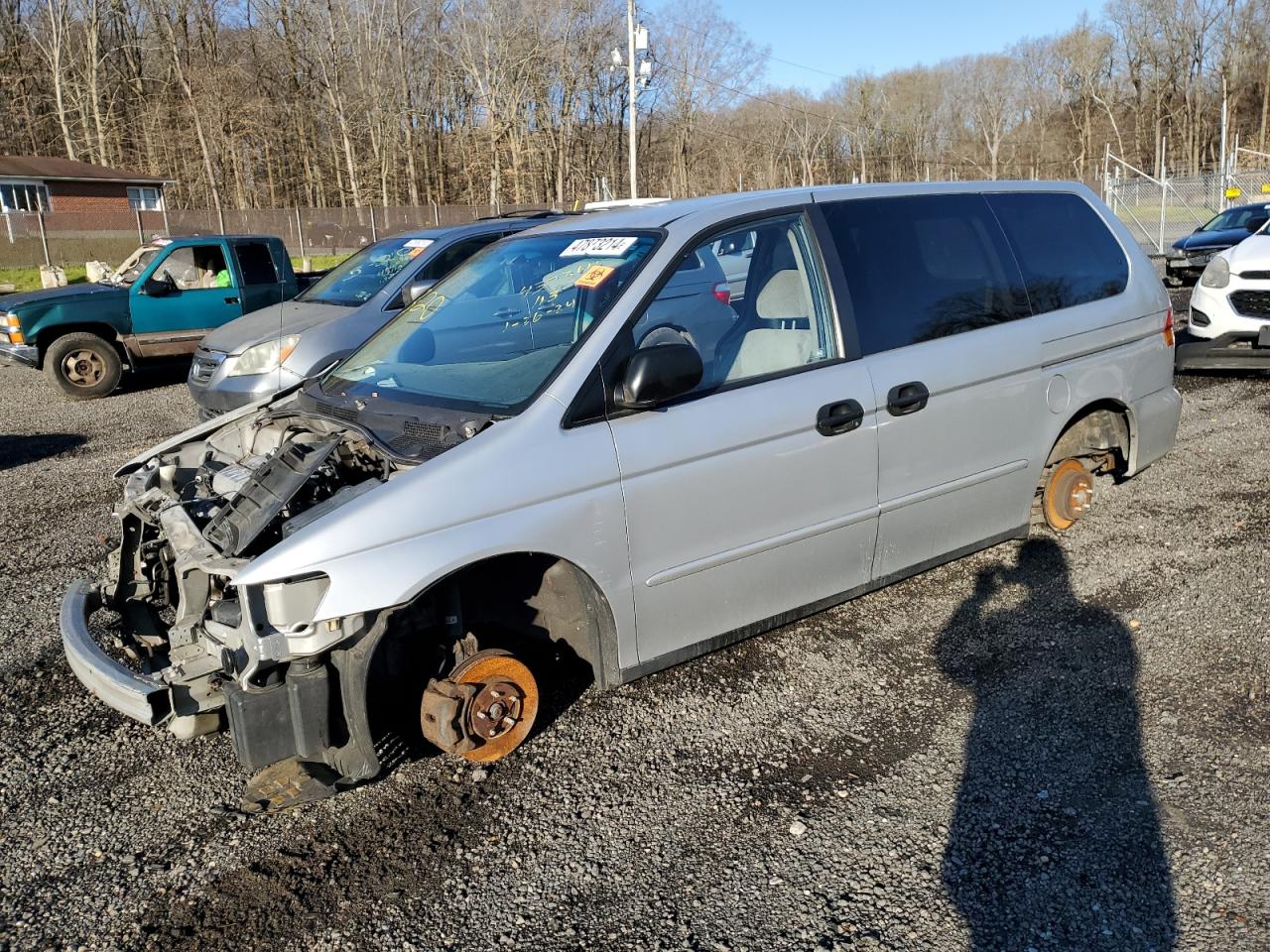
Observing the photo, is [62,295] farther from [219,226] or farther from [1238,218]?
[219,226]

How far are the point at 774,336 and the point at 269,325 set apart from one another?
22.2ft

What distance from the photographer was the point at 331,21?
56.2 metres

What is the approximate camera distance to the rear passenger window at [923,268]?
4.25 meters

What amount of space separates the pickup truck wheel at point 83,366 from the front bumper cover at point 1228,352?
11270 millimetres

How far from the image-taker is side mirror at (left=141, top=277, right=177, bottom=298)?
1212cm

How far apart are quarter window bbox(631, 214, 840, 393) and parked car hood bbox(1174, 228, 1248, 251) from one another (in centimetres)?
1733

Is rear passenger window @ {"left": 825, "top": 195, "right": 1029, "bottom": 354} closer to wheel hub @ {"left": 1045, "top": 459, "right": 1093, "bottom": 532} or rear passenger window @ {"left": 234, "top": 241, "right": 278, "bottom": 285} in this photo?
wheel hub @ {"left": 1045, "top": 459, "right": 1093, "bottom": 532}

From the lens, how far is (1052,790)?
338cm

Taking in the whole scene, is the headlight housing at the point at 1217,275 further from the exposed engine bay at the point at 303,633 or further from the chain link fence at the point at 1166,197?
the chain link fence at the point at 1166,197

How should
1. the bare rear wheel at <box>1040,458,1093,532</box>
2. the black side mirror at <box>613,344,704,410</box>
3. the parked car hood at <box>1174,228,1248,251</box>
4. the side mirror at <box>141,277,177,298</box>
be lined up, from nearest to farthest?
1. the black side mirror at <box>613,344,704,410</box>
2. the bare rear wheel at <box>1040,458,1093,532</box>
3. the side mirror at <box>141,277,177,298</box>
4. the parked car hood at <box>1174,228,1248,251</box>

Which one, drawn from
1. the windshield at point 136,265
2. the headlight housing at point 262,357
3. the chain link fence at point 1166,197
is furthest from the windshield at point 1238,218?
the windshield at point 136,265

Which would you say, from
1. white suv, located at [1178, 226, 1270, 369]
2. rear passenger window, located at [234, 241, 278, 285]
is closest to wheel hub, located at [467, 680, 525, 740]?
white suv, located at [1178, 226, 1270, 369]

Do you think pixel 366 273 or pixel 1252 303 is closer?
pixel 1252 303

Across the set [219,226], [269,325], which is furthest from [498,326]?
[219,226]
